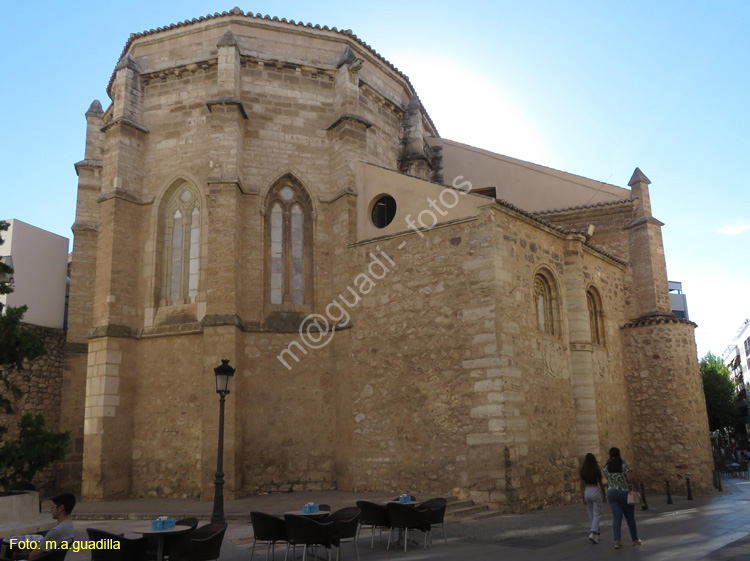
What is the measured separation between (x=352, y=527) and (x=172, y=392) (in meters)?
8.54

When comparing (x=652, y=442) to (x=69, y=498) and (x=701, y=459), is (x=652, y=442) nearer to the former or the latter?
(x=701, y=459)

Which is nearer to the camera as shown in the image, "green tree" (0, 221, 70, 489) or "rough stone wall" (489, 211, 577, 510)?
"green tree" (0, 221, 70, 489)

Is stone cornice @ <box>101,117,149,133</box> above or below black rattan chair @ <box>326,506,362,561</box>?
above

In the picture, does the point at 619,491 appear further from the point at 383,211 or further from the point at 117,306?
the point at 117,306

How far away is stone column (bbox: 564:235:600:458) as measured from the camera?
48.5 feet

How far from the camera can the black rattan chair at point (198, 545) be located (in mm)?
6613

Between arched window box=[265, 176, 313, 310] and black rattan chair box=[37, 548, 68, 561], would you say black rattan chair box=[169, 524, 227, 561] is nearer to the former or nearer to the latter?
black rattan chair box=[37, 548, 68, 561]

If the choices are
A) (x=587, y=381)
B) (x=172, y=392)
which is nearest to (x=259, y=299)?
(x=172, y=392)

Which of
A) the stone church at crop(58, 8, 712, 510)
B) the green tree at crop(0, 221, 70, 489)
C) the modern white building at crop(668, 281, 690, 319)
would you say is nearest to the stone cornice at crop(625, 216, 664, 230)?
the stone church at crop(58, 8, 712, 510)

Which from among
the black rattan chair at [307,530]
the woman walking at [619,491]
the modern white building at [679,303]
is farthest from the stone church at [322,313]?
the modern white building at [679,303]

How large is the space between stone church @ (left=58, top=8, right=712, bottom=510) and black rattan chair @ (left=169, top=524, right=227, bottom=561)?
6741mm

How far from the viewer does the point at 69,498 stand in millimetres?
6285

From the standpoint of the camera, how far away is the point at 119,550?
21.6ft

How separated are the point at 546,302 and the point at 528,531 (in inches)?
256
